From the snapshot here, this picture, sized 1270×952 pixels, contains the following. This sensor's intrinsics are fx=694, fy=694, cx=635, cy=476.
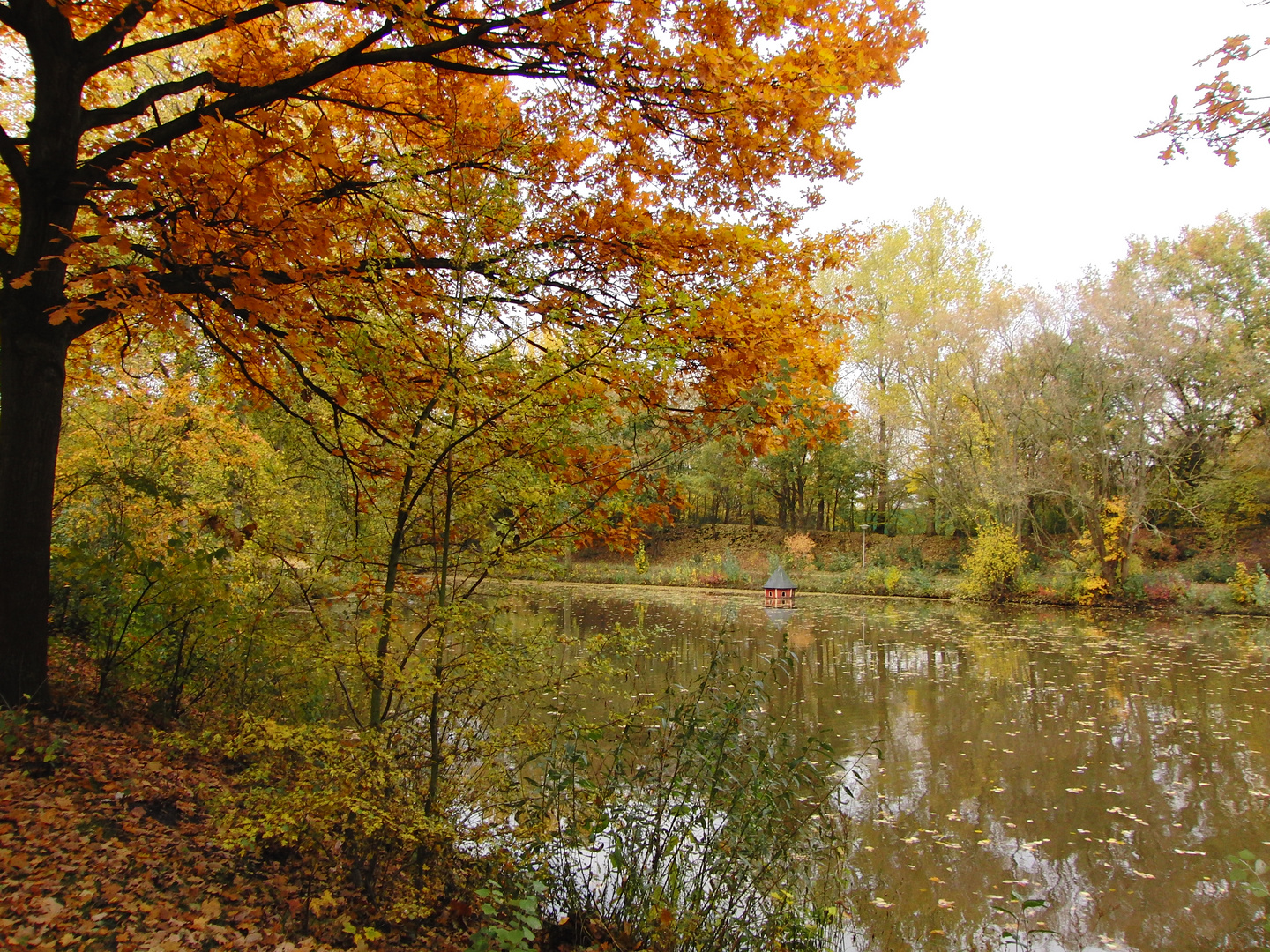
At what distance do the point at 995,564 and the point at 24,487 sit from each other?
21.9 metres

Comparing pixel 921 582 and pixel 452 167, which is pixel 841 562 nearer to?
pixel 921 582

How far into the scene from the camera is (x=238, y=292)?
3361 millimetres

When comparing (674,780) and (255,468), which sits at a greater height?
(255,468)

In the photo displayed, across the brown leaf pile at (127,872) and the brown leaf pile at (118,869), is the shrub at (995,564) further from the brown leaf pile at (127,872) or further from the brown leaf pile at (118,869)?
the brown leaf pile at (118,869)

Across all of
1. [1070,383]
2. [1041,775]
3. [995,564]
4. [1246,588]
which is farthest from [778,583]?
[1041,775]

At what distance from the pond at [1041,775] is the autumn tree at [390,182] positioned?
6.05 feet

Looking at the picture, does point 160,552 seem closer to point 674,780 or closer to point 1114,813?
point 674,780

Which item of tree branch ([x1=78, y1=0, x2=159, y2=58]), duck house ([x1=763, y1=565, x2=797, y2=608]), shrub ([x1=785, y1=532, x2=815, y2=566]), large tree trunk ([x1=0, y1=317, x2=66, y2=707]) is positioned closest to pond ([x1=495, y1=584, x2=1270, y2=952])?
large tree trunk ([x1=0, y1=317, x2=66, y2=707])

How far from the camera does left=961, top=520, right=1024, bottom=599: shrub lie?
2042 centimetres

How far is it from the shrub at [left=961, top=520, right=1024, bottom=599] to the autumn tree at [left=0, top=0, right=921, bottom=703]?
61.7 feet

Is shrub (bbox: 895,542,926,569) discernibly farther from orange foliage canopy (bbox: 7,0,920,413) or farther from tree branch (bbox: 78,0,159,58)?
tree branch (bbox: 78,0,159,58)

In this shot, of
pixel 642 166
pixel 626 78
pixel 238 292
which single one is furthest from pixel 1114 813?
pixel 238 292

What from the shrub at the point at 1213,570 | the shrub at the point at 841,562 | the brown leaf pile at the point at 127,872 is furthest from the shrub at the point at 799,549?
the brown leaf pile at the point at 127,872

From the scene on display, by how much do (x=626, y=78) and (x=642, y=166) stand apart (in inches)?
26.5
